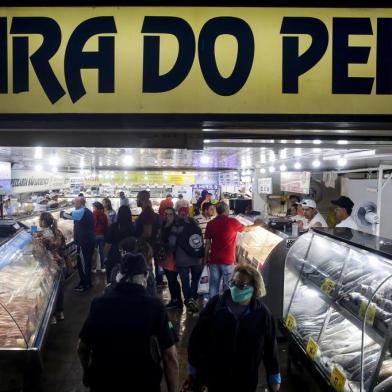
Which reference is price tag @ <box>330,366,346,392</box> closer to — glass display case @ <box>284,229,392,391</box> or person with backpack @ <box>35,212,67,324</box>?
glass display case @ <box>284,229,392,391</box>

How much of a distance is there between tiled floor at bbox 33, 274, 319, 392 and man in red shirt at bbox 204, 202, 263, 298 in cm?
A: 89

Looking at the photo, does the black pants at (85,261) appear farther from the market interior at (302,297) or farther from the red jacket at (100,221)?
the red jacket at (100,221)

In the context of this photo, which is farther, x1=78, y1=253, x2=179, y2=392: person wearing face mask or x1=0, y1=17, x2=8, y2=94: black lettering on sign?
x1=78, y1=253, x2=179, y2=392: person wearing face mask

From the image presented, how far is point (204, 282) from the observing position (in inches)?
269

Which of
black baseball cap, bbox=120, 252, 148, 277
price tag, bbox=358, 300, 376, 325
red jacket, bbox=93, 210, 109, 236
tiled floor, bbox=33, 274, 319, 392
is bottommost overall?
tiled floor, bbox=33, 274, 319, 392

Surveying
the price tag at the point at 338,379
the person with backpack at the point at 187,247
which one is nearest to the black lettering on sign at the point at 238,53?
the price tag at the point at 338,379

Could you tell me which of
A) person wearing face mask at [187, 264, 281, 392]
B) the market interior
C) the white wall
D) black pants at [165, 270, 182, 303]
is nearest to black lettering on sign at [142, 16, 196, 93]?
the market interior

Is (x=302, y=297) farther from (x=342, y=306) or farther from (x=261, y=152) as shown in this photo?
(x=261, y=152)

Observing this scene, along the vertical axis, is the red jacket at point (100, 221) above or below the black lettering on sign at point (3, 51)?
below

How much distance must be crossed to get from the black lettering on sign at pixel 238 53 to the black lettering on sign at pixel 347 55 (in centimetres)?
43

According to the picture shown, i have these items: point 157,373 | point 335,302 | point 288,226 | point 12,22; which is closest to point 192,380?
point 157,373

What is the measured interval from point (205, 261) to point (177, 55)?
509cm

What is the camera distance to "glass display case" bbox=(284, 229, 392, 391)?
116 inches

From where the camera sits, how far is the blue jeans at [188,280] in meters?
6.50
